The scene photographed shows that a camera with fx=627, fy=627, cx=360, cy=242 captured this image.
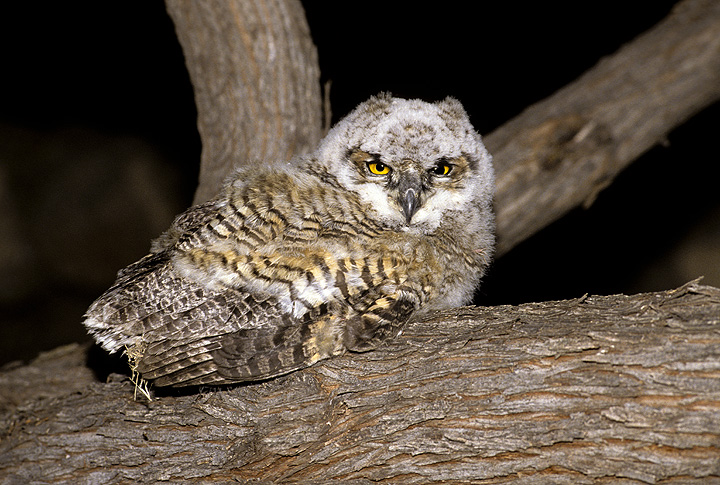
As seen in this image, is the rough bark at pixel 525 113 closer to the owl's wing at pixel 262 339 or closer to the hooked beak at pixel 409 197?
the hooked beak at pixel 409 197

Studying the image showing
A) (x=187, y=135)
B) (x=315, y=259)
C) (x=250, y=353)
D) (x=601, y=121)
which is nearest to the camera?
(x=250, y=353)

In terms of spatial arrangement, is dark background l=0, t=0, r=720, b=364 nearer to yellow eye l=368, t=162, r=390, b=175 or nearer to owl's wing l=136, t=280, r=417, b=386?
yellow eye l=368, t=162, r=390, b=175

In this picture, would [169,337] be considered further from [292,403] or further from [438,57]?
[438,57]

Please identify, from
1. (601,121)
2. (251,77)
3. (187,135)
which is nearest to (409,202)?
(251,77)

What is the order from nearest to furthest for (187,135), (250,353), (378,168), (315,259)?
1. (250,353)
2. (315,259)
3. (378,168)
4. (187,135)

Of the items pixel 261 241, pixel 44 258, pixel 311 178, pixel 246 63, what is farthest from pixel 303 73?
pixel 44 258

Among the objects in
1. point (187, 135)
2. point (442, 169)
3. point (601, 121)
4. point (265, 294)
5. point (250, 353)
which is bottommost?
point (250, 353)

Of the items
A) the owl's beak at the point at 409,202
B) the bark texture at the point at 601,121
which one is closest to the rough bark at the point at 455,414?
the owl's beak at the point at 409,202

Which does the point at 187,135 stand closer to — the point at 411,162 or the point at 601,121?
the point at 601,121
